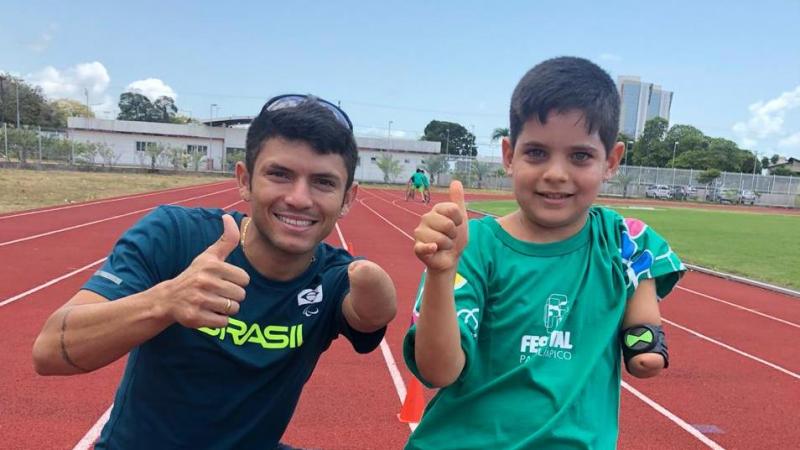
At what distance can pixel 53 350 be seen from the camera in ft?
4.66

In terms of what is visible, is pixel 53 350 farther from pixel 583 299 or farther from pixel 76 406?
pixel 76 406

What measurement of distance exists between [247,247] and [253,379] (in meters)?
0.43

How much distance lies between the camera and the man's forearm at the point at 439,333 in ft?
4.38

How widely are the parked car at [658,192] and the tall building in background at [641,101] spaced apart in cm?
6451

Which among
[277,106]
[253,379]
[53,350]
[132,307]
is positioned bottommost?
[253,379]

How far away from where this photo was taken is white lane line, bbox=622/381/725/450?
12.7 feet

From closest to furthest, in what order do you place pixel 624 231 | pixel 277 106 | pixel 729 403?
1. pixel 624 231
2. pixel 277 106
3. pixel 729 403

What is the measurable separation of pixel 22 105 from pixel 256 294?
78359mm

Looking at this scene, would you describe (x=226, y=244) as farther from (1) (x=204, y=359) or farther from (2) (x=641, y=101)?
(2) (x=641, y=101)

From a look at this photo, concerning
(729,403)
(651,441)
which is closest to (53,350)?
(651,441)

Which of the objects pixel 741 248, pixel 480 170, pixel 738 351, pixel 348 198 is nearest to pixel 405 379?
pixel 348 198

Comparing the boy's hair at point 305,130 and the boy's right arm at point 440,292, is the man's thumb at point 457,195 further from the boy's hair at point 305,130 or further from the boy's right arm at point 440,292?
the boy's hair at point 305,130

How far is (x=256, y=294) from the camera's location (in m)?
1.79

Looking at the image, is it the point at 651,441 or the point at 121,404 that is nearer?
the point at 121,404
